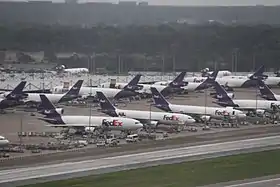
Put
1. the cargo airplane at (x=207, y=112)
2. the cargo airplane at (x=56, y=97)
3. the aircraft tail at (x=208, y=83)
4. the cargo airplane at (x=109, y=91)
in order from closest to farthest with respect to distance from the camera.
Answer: the cargo airplane at (x=207, y=112) → the cargo airplane at (x=56, y=97) → the cargo airplane at (x=109, y=91) → the aircraft tail at (x=208, y=83)

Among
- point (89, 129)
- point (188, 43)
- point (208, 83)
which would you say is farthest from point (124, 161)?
point (188, 43)

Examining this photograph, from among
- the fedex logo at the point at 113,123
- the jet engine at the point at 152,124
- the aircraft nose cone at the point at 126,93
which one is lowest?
the jet engine at the point at 152,124

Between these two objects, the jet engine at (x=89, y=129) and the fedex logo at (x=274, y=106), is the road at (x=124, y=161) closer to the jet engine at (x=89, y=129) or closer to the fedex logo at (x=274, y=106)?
the jet engine at (x=89, y=129)

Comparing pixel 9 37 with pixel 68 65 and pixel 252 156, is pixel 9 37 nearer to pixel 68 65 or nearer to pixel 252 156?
pixel 68 65

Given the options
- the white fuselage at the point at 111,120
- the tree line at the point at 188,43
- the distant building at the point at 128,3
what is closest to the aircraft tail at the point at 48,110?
the white fuselage at the point at 111,120

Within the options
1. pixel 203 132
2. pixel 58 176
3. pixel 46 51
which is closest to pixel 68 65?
pixel 46 51

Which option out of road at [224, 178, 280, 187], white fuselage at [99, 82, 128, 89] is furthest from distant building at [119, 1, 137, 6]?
road at [224, 178, 280, 187]

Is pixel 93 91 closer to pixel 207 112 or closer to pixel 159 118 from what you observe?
pixel 207 112
